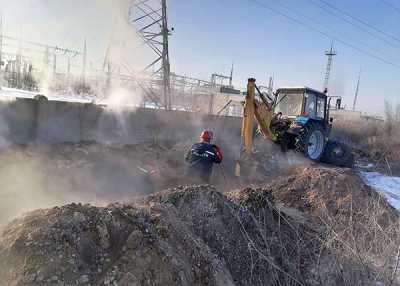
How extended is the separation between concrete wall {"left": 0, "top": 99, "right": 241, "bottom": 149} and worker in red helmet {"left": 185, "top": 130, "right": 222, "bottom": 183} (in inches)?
155

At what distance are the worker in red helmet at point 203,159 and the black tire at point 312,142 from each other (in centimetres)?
615

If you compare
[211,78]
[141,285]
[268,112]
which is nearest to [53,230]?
[141,285]

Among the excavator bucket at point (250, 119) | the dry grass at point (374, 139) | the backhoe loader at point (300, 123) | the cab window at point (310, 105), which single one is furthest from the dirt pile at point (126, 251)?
the dry grass at point (374, 139)

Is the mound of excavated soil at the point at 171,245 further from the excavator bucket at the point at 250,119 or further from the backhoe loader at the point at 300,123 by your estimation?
the backhoe loader at the point at 300,123

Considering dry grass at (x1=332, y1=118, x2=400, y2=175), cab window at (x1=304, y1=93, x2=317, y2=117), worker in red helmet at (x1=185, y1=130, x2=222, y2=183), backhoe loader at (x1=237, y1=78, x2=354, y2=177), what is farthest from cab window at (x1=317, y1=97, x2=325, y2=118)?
worker in red helmet at (x1=185, y1=130, x2=222, y2=183)

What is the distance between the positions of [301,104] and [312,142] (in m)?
1.58

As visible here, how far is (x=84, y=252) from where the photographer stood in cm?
323

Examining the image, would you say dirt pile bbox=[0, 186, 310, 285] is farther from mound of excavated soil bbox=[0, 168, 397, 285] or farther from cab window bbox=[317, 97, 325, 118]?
cab window bbox=[317, 97, 325, 118]

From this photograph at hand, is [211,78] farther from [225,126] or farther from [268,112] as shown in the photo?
[268,112]

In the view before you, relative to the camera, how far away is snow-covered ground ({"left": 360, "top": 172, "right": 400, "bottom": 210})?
10472mm

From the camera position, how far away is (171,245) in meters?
3.62

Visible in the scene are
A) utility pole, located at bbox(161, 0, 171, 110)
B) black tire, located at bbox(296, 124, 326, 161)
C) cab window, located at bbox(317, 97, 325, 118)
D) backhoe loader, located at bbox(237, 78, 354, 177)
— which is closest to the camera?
backhoe loader, located at bbox(237, 78, 354, 177)

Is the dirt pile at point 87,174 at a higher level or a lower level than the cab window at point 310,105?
lower

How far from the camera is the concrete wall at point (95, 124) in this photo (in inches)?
354
